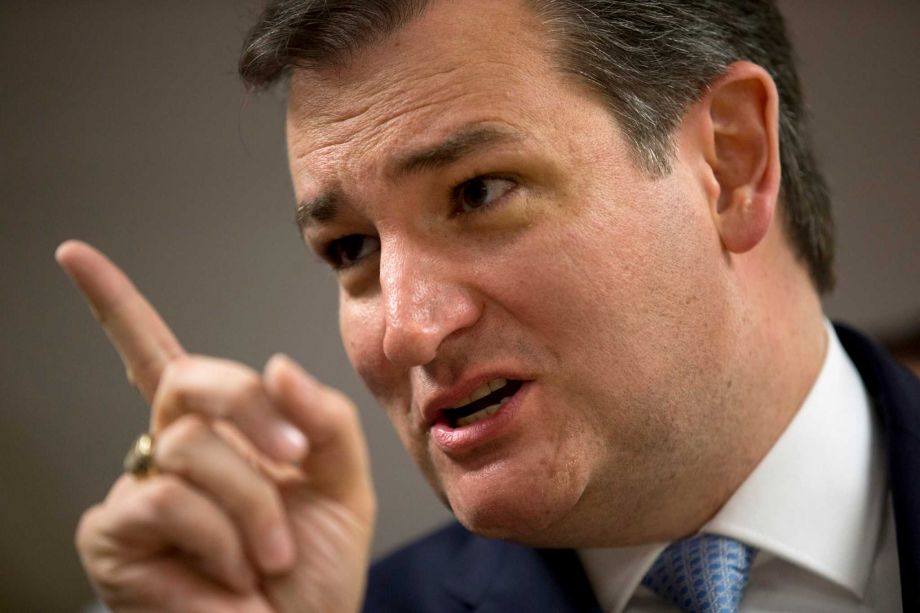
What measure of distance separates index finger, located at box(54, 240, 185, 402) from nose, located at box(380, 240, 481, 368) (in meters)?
0.32

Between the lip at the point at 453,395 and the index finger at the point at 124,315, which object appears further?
the lip at the point at 453,395

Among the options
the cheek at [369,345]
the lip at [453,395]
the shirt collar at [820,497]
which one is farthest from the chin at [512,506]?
the shirt collar at [820,497]

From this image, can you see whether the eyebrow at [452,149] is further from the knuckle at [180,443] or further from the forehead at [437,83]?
the knuckle at [180,443]

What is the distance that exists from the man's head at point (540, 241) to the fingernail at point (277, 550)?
37cm

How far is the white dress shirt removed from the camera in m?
1.49

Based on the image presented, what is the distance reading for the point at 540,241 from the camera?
1.35 meters

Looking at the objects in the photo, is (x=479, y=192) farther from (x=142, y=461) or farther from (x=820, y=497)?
(x=820, y=497)

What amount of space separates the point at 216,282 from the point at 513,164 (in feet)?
3.78

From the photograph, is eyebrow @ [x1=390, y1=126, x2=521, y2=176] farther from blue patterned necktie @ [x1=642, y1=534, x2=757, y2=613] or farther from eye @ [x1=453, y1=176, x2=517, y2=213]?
blue patterned necktie @ [x1=642, y1=534, x2=757, y2=613]

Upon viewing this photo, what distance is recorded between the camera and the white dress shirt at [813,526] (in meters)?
1.49

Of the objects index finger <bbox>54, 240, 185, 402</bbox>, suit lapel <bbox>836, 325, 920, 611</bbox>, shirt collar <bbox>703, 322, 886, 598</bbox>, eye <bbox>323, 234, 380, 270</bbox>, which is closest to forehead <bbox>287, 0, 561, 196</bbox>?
eye <bbox>323, 234, 380, 270</bbox>

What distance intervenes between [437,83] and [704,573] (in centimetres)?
85

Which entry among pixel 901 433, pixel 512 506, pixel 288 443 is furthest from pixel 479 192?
pixel 901 433

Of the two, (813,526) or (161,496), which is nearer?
(161,496)
